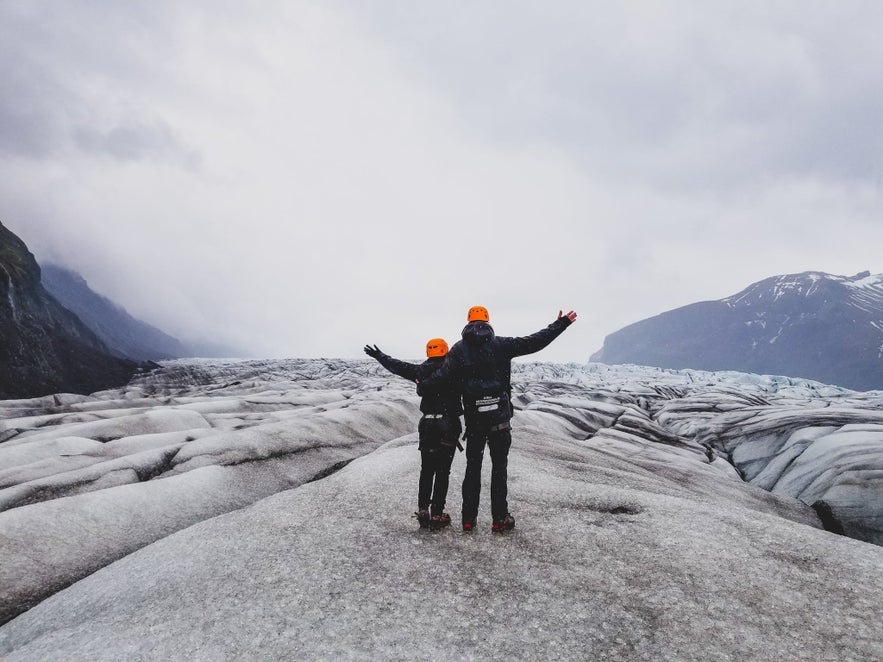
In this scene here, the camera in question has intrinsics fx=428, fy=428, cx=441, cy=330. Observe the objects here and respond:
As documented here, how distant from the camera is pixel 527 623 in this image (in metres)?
4.04

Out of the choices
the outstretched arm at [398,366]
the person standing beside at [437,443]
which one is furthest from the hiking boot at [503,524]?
the outstretched arm at [398,366]

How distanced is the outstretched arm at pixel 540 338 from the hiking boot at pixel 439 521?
95.7 inches

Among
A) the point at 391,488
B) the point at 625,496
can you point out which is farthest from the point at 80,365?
the point at 625,496

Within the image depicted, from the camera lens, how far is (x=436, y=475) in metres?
5.66

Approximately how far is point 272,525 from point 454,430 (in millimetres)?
3111

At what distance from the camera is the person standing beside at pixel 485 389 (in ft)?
18.3

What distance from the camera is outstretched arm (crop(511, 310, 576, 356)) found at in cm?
562

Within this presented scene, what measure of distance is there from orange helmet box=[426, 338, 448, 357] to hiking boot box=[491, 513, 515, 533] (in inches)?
93.2

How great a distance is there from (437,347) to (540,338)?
1460 millimetres

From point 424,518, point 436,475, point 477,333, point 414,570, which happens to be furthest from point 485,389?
point 414,570

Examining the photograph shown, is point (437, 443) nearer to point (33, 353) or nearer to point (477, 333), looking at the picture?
point (477, 333)

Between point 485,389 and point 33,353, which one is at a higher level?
point 485,389

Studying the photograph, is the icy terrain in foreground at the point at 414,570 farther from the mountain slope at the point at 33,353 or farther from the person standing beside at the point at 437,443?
the mountain slope at the point at 33,353

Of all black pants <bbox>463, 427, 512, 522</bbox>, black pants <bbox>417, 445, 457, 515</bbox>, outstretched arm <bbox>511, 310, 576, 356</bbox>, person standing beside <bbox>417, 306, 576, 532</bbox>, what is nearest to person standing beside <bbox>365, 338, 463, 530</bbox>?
black pants <bbox>417, 445, 457, 515</bbox>
